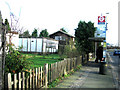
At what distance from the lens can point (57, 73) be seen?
8.09 m

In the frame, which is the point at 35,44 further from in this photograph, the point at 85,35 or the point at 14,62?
the point at 14,62

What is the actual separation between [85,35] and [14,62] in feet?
53.4

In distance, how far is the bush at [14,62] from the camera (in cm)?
457

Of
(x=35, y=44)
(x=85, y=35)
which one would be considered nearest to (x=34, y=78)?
(x=85, y=35)

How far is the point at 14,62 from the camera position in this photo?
4.66m

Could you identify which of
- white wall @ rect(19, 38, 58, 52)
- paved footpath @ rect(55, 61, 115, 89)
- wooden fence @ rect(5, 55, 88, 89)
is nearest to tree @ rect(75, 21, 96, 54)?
paved footpath @ rect(55, 61, 115, 89)

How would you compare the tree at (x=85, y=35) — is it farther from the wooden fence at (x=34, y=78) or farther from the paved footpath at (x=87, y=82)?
the wooden fence at (x=34, y=78)

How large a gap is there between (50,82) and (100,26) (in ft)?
28.5

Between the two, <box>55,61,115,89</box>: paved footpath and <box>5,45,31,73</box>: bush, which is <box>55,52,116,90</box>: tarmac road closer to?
<box>55,61,115,89</box>: paved footpath

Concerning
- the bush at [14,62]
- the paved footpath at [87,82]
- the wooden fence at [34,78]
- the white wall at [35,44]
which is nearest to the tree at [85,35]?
the paved footpath at [87,82]

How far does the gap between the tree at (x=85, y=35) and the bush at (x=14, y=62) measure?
14.9 m

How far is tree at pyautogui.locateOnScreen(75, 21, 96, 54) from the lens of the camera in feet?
64.1

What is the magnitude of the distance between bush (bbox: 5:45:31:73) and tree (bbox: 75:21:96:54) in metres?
14.9

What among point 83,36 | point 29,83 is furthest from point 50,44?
point 29,83
